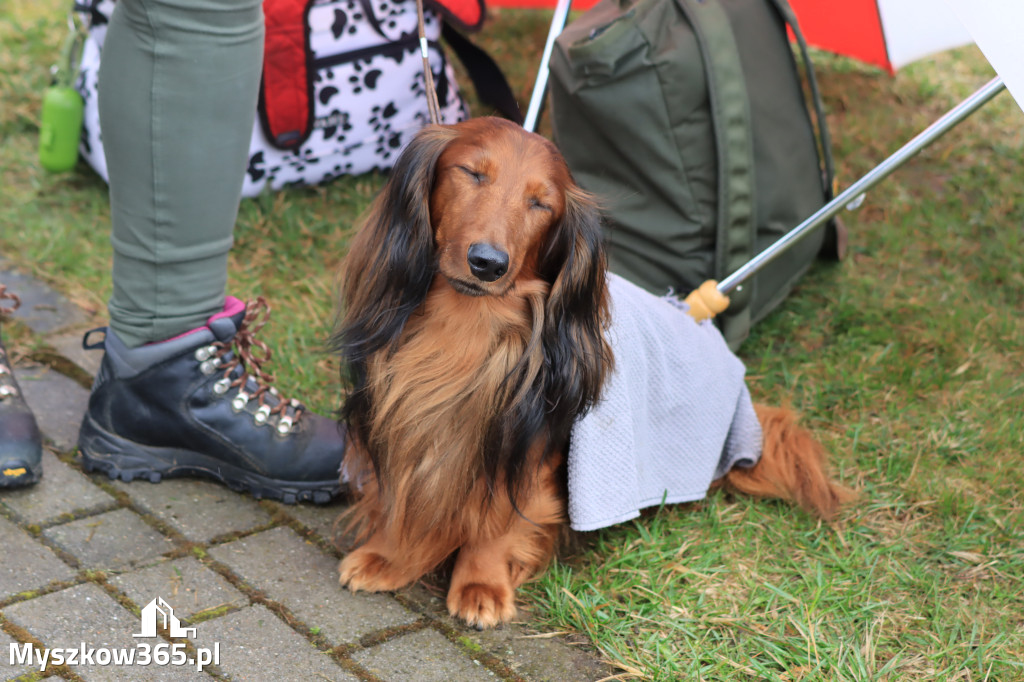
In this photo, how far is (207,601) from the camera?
68.4 inches

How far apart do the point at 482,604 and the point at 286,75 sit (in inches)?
72.3

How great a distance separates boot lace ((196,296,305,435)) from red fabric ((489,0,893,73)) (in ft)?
4.80

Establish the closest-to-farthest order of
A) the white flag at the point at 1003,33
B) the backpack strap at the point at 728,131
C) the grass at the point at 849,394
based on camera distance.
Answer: the white flag at the point at 1003,33
the grass at the point at 849,394
the backpack strap at the point at 728,131

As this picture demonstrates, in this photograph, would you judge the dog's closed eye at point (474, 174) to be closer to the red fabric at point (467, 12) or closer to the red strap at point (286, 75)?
the red fabric at point (467, 12)

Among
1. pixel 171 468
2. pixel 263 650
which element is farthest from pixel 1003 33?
pixel 171 468

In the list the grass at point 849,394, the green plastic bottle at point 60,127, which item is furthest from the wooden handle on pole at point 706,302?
the green plastic bottle at point 60,127

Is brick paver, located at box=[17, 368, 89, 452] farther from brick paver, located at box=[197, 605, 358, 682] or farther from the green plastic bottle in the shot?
the green plastic bottle

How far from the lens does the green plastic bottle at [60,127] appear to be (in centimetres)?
305

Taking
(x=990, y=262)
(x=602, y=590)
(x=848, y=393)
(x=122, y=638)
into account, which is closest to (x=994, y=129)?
(x=990, y=262)

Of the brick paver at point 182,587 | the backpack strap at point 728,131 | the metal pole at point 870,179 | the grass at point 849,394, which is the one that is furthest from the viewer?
the backpack strap at point 728,131

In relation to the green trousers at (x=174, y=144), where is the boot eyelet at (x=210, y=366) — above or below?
below

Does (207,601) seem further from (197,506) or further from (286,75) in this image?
(286,75)

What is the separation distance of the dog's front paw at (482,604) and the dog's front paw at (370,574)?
10 cm

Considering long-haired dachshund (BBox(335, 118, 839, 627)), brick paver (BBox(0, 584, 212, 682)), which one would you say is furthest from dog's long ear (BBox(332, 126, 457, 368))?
brick paver (BBox(0, 584, 212, 682))
